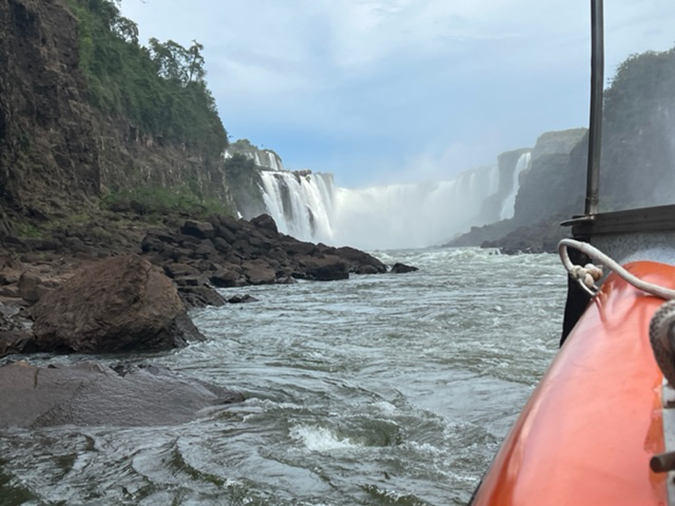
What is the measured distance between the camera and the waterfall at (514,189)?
8738cm

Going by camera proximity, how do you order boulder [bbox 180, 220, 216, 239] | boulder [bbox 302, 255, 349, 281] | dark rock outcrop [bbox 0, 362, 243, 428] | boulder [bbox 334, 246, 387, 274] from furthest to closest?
1. boulder [bbox 334, 246, 387, 274]
2. boulder [bbox 180, 220, 216, 239]
3. boulder [bbox 302, 255, 349, 281]
4. dark rock outcrop [bbox 0, 362, 243, 428]

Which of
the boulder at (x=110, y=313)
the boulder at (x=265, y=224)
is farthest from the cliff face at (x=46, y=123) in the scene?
the boulder at (x=110, y=313)

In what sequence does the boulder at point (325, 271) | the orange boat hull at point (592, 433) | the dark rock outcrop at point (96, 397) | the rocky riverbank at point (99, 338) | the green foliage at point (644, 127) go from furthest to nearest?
the boulder at point (325, 271) → the rocky riverbank at point (99, 338) → the dark rock outcrop at point (96, 397) → the green foliage at point (644, 127) → the orange boat hull at point (592, 433)

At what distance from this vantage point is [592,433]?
794 mm

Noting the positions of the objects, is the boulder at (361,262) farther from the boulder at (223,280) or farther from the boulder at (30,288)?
the boulder at (30,288)

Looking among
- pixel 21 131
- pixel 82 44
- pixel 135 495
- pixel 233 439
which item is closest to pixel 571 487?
pixel 135 495

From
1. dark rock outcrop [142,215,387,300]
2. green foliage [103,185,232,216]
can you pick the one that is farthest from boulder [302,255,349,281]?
green foliage [103,185,232,216]

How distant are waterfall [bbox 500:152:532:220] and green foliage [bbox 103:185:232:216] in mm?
56352

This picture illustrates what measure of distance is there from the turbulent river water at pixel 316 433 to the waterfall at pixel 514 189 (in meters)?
83.0

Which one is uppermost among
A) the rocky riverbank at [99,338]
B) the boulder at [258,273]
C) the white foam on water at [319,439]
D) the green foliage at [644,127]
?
the green foliage at [644,127]

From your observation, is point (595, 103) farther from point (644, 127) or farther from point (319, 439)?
point (319, 439)

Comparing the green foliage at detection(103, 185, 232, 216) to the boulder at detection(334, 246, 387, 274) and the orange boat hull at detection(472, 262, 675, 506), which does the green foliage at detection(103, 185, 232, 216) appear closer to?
the boulder at detection(334, 246, 387, 274)

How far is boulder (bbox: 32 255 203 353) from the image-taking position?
720 centimetres

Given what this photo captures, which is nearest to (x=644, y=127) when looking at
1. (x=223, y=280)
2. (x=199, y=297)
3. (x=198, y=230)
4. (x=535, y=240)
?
(x=199, y=297)
